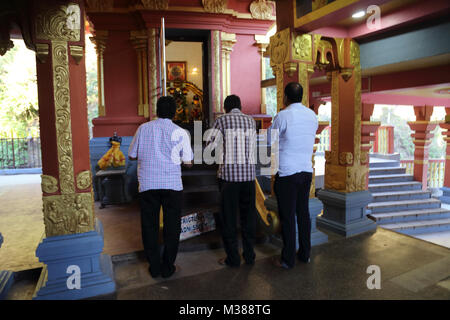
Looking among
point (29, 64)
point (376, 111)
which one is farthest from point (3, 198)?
point (376, 111)

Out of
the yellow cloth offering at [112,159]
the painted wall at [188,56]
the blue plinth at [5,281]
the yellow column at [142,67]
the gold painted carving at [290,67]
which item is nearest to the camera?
the blue plinth at [5,281]

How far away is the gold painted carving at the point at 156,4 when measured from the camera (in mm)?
5805

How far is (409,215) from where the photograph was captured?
7.92m

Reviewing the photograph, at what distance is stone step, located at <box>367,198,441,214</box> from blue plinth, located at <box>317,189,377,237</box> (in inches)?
156

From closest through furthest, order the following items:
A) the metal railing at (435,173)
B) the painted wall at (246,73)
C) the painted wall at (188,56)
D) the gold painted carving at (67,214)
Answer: the gold painted carving at (67,214) → the painted wall at (246,73) → the painted wall at (188,56) → the metal railing at (435,173)

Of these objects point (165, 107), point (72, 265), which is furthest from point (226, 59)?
point (72, 265)

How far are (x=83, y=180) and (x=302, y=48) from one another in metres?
2.52

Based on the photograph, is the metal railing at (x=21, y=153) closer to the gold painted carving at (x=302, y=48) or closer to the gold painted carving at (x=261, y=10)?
the gold painted carving at (x=261, y=10)

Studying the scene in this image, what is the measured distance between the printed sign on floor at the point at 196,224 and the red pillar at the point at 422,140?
28.9 ft

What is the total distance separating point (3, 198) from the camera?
6.34 meters

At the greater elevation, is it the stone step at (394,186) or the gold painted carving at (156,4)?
the gold painted carving at (156,4)

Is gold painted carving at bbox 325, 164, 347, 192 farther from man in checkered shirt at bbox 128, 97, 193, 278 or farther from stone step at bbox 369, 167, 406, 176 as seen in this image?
stone step at bbox 369, 167, 406, 176

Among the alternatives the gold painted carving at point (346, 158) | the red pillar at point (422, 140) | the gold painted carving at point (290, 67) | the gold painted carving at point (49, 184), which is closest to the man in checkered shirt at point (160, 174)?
the gold painted carving at point (49, 184)

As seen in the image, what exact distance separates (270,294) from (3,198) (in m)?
6.02
